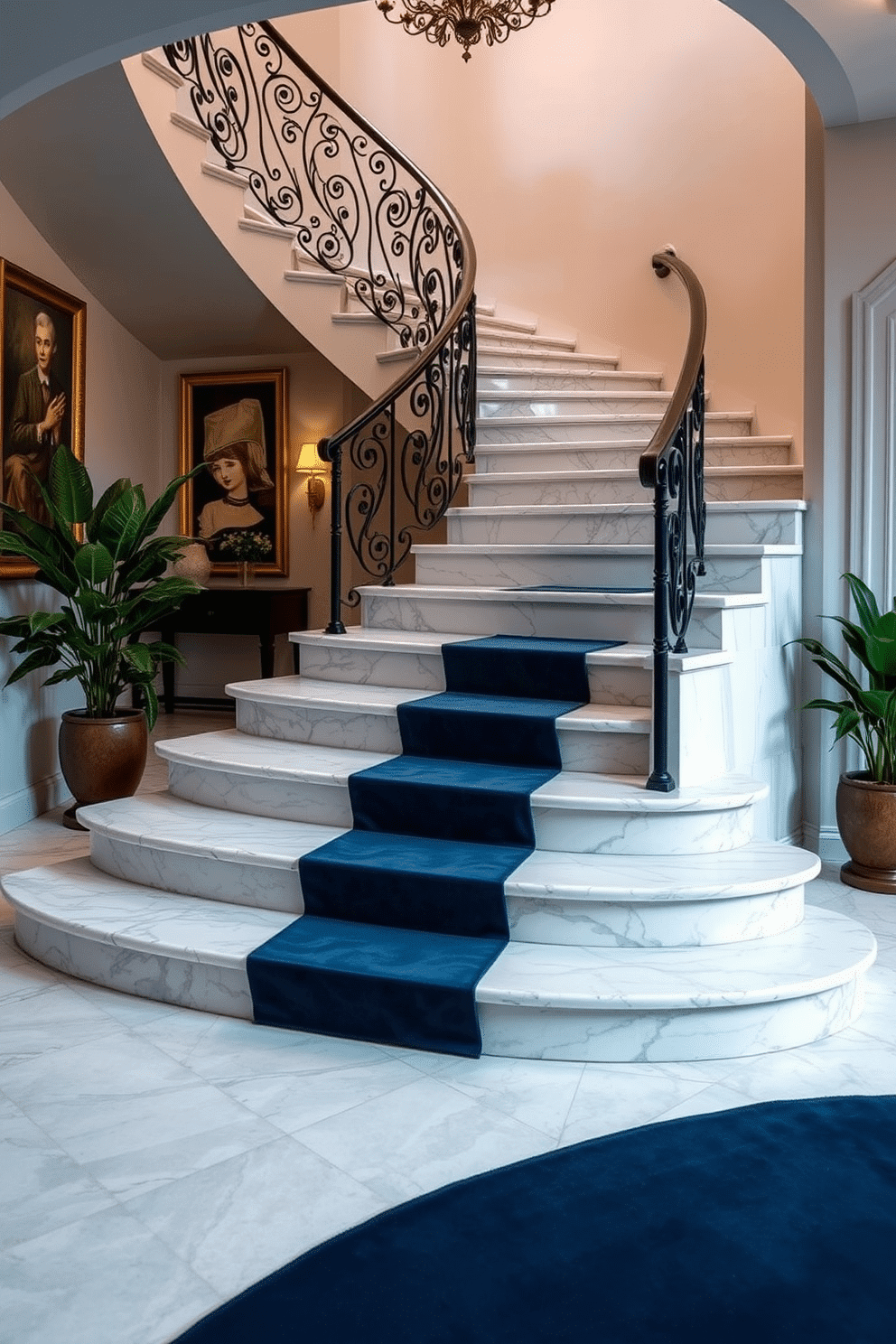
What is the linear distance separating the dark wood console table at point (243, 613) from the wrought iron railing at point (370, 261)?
17.5 inches

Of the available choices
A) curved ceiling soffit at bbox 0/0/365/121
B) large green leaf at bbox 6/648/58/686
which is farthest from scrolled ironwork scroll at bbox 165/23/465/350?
curved ceiling soffit at bbox 0/0/365/121

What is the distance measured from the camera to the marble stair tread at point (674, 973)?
9.11 ft

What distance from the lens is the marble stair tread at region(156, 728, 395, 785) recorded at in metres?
3.76

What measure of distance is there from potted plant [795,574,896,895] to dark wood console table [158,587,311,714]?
3.96m

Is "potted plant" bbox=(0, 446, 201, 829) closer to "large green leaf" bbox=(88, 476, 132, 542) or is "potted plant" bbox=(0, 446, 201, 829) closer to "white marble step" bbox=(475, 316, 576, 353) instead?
"large green leaf" bbox=(88, 476, 132, 542)

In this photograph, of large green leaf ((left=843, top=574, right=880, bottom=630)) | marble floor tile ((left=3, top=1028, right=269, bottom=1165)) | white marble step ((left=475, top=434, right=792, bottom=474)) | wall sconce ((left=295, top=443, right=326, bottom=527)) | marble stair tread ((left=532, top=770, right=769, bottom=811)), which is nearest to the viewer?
marble floor tile ((left=3, top=1028, right=269, bottom=1165))

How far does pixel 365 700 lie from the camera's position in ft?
13.7

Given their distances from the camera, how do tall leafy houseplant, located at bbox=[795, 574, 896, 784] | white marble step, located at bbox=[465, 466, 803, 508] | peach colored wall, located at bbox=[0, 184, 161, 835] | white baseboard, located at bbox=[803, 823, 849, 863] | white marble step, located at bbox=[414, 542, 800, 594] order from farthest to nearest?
1. white marble step, located at bbox=[465, 466, 803, 508]
2. peach colored wall, located at bbox=[0, 184, 161, 835]
3. white baseboard, located at bbox=[803, 823, 849, 863]
4. white marble step, located at bbox=[414, 542, 800, 594]
5. tall leafy houseplant, located at bbox=[795, 574, 896, 784]

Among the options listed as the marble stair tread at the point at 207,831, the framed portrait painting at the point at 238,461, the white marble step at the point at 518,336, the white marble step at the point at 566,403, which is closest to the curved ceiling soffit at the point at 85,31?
the marble stair tread at the point at 207,831

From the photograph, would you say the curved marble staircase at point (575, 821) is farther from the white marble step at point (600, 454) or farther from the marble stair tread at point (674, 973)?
the white marble step at point (600, 454)

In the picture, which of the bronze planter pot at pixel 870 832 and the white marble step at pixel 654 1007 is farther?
the bronze planter pot at pixel 870 832

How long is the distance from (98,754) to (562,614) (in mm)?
2180

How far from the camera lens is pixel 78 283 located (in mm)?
6320

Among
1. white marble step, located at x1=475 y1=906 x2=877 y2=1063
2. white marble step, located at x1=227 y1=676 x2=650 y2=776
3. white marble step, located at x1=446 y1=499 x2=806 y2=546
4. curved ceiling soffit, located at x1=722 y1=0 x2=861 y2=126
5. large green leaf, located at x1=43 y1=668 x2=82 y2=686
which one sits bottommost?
white marble step, located at x1=475 y1=906 x2=877 y2=1063
